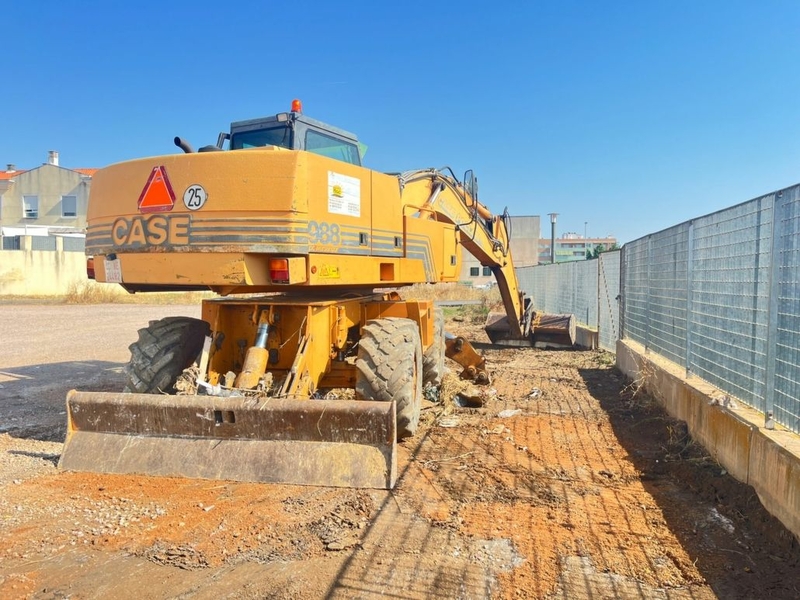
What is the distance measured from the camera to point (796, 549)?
3502 millimetres

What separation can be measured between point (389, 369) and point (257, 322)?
1485 mm

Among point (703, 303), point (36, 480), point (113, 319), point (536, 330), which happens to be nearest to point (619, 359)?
point (536, 330)

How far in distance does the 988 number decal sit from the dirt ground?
2.35 meters

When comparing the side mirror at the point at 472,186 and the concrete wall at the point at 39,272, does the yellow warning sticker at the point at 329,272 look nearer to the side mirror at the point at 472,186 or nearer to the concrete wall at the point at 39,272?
the side mirror at the point at 472,186

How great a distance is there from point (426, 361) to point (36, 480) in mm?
4769

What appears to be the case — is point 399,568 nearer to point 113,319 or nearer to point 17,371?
point 17,371

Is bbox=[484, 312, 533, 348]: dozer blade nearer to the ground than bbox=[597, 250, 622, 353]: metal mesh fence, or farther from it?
nearer to the ground

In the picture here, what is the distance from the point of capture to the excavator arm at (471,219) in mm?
7543

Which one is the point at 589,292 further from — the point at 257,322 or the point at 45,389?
the point at 45,389

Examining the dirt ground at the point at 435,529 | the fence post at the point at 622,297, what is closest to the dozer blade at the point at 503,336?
the fence post at the point at 622,297

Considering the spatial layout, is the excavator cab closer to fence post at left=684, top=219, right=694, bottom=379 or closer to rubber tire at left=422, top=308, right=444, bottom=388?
rubber tire at left=422, top=308, right=444, bottom=388

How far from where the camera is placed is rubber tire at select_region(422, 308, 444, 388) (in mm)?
8195

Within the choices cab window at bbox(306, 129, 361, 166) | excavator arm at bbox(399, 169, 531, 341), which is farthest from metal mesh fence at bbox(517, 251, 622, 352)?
cab window at bbox(306, 129, 361, 166)

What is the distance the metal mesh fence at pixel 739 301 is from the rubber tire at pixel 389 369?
2.90m
